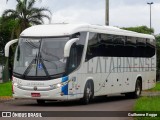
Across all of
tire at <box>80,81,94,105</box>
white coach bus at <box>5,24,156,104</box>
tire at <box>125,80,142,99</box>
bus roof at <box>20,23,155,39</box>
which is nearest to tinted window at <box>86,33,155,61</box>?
white coach bus at <box>5,24,156,104</box>

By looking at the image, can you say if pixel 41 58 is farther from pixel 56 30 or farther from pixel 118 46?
pixel 118 46

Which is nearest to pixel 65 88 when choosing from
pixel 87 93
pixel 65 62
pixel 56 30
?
pixel 65 62

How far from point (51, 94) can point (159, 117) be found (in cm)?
721

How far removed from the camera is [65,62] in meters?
21.8

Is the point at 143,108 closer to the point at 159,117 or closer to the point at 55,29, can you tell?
the point at 159,117

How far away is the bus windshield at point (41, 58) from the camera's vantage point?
2189cm

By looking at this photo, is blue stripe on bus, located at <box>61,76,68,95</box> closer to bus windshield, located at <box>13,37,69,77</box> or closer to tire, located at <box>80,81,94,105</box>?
bus windshield, located at <box>13,37,69,77</box>

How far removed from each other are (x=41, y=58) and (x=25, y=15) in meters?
37.0

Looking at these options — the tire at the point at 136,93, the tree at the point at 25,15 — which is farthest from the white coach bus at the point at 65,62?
the tree at the point at 25,15

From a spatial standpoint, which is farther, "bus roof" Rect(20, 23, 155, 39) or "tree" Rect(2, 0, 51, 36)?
"tree" Rect(2, 0, 51, 36)

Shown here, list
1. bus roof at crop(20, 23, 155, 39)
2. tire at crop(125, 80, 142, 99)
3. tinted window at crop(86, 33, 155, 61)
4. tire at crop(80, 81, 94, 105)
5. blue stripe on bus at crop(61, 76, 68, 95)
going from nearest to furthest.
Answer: blue stripe on bus at crop(61, 76, 68, 95) → bus roof at crop(20, 23, 155, 39) → tire at crop(80, 81, 94, 105) → tinted window at crop(86, 33, 155, 61) → tire at crop(125, 80, 142, 99)

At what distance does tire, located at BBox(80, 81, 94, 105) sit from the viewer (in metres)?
23.1

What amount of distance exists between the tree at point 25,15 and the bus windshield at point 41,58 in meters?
34.5

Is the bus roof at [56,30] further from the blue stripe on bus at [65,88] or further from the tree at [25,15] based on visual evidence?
the tree at [25,15]
